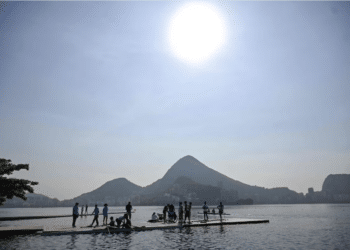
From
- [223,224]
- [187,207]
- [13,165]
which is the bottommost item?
[223,224]

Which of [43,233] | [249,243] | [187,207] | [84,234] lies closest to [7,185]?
[43,233]

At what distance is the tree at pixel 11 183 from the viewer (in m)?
33.2

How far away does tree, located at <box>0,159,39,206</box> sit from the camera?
33.2 metres

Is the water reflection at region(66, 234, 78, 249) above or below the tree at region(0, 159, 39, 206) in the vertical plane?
below

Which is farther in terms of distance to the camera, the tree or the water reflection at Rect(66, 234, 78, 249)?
the tree

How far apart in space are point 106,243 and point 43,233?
9.02m

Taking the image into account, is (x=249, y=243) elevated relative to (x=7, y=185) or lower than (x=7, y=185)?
lower

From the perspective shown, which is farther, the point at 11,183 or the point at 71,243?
the point at 11,183

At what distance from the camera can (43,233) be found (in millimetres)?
26266

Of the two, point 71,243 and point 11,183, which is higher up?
point 11,183

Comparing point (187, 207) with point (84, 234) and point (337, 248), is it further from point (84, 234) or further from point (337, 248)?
point (337, 248)

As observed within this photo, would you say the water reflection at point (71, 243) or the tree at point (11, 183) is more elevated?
the tree at point (11, 183)

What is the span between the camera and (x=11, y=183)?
33.3 meters

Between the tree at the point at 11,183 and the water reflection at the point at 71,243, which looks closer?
the water reflection at the point at 71,243
